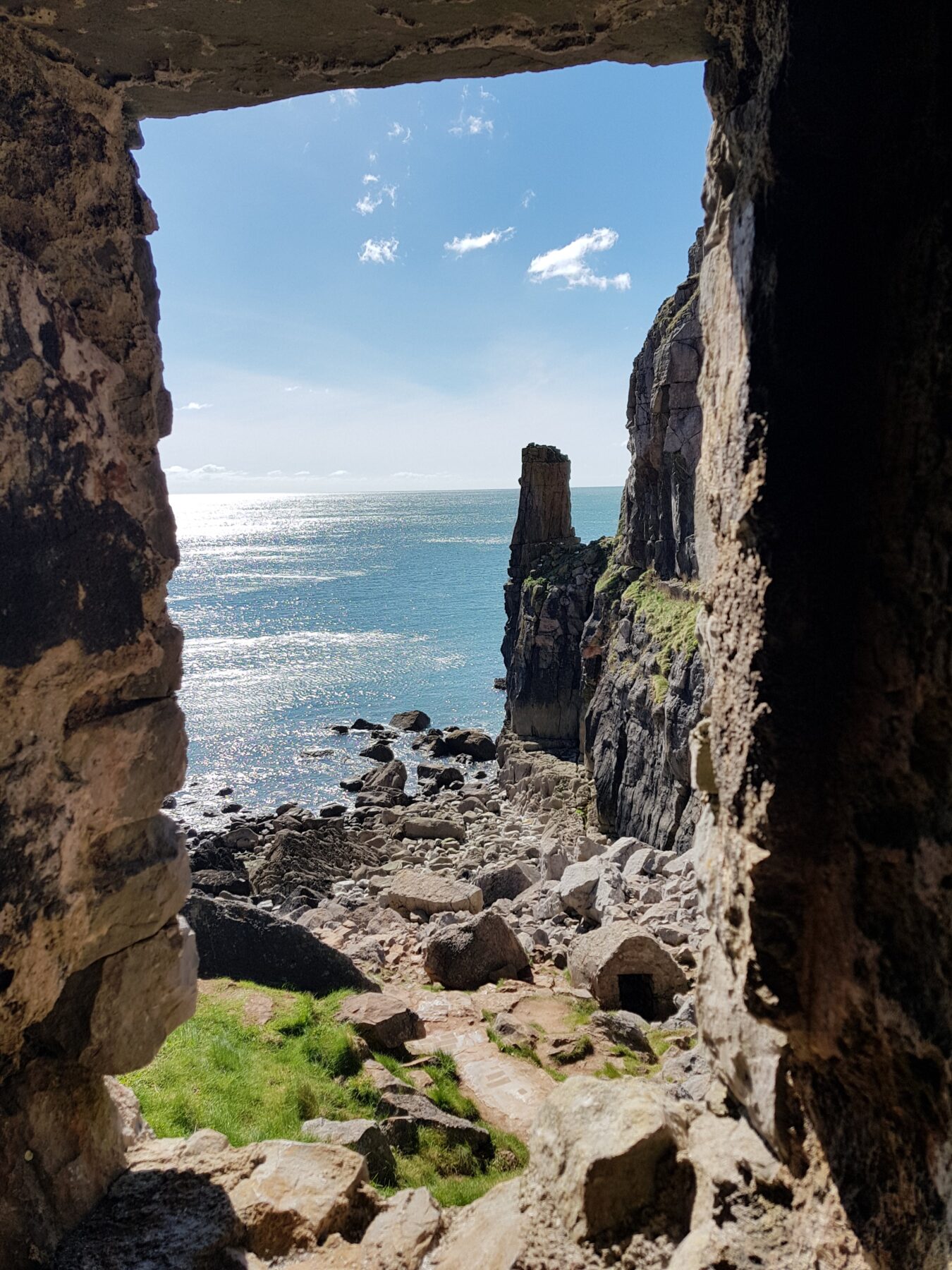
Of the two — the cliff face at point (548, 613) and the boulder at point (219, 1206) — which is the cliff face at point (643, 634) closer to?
the cliff face at point (548, 613)

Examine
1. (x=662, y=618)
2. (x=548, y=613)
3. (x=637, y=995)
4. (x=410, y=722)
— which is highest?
(x=662, y=618)

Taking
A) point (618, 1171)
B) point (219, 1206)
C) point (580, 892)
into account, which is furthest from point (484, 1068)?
point (580, 892)

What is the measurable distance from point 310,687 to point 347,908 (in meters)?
35.3

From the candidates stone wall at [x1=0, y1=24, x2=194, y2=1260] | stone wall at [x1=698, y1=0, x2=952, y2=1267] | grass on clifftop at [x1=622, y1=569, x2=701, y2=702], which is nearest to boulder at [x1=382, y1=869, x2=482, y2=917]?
grass on clifftop at [x1=622, y1=569, x2=701, y2=702]

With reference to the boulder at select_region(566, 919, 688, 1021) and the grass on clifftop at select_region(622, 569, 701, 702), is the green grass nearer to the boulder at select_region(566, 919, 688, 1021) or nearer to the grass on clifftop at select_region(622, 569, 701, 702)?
the grass on clifftop at select_region(622, 569, 701, 702)

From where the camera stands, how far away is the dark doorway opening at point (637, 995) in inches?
446

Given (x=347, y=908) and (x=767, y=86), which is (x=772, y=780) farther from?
(x=347, y=908)

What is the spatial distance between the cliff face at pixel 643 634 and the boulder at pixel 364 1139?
12.4 m

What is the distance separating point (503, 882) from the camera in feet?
60.6

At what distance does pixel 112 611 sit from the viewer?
4.41 meters

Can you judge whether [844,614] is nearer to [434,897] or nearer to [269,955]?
[269,955]

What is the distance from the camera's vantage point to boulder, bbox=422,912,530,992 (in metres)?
12.1

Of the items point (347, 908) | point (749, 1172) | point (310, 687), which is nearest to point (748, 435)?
point (749, 1172)

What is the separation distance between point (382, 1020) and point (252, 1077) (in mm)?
1966
